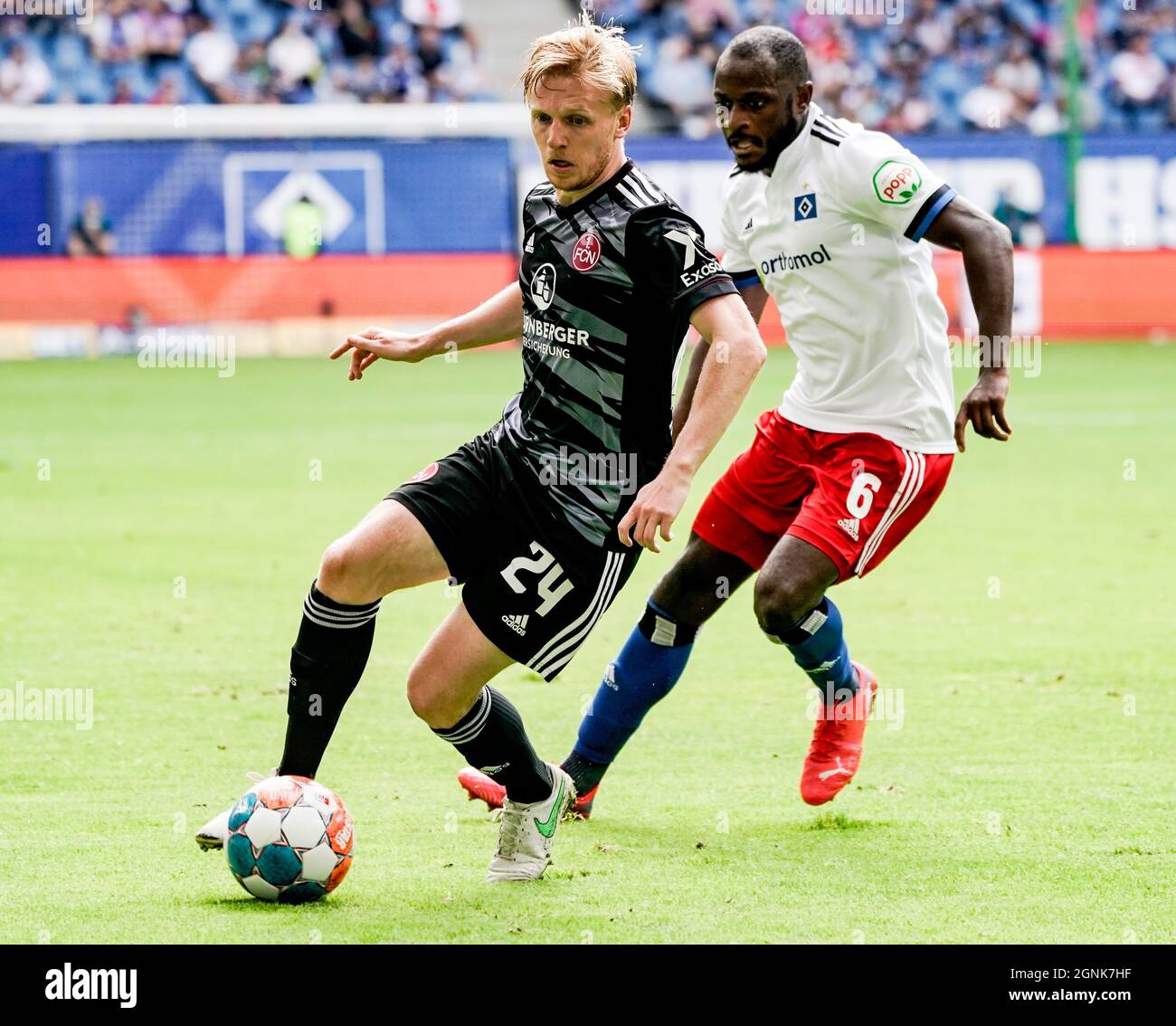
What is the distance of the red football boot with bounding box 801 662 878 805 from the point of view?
5605 mm

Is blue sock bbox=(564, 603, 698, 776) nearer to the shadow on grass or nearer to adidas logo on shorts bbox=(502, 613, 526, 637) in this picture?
the shadow on grass

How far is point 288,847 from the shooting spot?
4.57 metres

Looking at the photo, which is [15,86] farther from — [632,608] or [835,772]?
[835,772]

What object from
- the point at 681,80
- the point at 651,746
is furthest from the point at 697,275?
the point at 681,80

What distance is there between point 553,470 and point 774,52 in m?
1.67

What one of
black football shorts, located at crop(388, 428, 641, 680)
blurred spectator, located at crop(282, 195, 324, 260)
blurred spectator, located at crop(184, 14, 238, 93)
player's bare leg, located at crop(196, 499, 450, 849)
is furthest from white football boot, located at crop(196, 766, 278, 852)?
blurred spectator, located at crop(184, 14, 238, 93)

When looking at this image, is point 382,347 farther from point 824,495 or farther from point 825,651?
point 825,651

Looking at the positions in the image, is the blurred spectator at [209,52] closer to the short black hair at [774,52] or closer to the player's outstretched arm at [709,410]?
the short black hair at [774,52]

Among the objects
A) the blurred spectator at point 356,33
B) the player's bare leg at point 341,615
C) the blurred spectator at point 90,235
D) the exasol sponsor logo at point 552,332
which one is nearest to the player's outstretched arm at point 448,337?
the exasol sponsor logo at point 552,332

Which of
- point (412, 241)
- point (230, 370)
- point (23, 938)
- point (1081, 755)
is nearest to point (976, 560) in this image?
point (1081, 755)

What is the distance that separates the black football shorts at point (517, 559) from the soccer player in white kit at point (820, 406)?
887 mm

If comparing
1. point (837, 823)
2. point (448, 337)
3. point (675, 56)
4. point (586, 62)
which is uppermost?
point (586, 62)

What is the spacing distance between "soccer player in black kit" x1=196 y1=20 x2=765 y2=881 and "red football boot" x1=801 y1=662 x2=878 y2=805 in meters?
1.03
